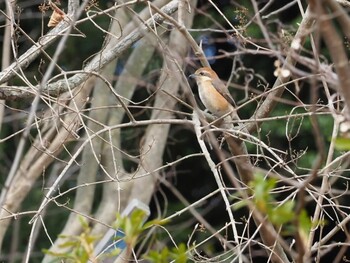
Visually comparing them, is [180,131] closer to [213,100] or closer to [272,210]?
[213,100]

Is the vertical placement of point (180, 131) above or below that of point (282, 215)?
below

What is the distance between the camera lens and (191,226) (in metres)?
9.16

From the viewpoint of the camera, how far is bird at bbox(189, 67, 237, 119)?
6.04 meters

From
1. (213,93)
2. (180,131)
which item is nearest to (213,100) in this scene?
(213,93)

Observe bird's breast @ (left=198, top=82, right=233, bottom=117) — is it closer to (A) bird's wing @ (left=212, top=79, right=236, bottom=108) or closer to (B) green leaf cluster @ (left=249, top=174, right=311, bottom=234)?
(A) bird's wing @ (left=212, top=79, right=236, bottom=108)

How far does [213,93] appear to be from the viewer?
6199 millimetres

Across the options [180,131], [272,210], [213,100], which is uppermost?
[272,210]

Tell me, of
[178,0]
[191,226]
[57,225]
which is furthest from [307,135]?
[178,0]

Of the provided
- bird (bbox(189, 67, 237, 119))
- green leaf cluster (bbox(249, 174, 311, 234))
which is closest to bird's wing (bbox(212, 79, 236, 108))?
bird (bbox(189, 67, 237, 119))

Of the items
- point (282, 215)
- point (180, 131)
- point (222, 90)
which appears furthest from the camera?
point (180, 131)

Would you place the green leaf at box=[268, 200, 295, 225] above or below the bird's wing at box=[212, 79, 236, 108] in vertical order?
above

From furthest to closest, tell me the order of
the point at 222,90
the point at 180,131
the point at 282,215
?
the point at 180,131 → the point at 222,90 → the point at 282,215

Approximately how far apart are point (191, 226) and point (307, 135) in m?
1.67

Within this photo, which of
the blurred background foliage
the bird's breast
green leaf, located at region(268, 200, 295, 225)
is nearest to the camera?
green leaf, located at region(268, 200, 295, 225)
